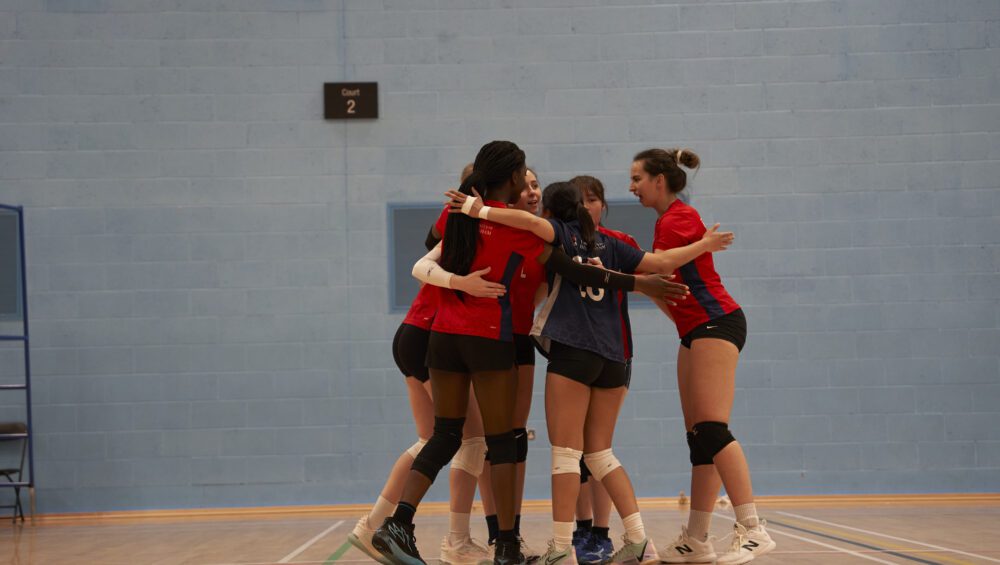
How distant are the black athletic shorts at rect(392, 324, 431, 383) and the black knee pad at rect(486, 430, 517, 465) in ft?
1.80

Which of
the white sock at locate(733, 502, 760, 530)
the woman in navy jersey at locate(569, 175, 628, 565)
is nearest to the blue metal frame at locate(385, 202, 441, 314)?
the woman in navy jersey at locate(569, 175, 628, 565)

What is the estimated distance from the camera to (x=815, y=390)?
6.17 m

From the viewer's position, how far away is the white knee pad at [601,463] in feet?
10.6

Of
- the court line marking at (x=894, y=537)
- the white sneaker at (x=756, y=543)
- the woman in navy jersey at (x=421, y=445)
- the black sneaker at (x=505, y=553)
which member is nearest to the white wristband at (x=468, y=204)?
the woman in navy jersey at (x=421, y=445)

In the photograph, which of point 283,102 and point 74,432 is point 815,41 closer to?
point 283,102

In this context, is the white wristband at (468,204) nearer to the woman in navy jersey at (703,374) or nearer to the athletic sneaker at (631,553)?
the woman in navy jersey at (703,374)

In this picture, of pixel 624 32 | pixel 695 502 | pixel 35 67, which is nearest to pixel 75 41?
pixel 35 67

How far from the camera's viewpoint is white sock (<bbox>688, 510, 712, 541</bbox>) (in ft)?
11.3

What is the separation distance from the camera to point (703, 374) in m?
3.42

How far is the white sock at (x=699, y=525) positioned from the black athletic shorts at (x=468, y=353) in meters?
0.98

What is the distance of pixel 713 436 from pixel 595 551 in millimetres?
663

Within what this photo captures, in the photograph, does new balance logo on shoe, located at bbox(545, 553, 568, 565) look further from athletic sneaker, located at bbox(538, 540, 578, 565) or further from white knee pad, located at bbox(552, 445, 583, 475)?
white knee pad, located at bbox(552, 445, 583, 475)

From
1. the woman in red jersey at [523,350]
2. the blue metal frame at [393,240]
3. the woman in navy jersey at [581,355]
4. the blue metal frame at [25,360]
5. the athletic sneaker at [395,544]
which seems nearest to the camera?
the athletic sneaker at [395,544]

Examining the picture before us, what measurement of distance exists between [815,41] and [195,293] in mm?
4538
